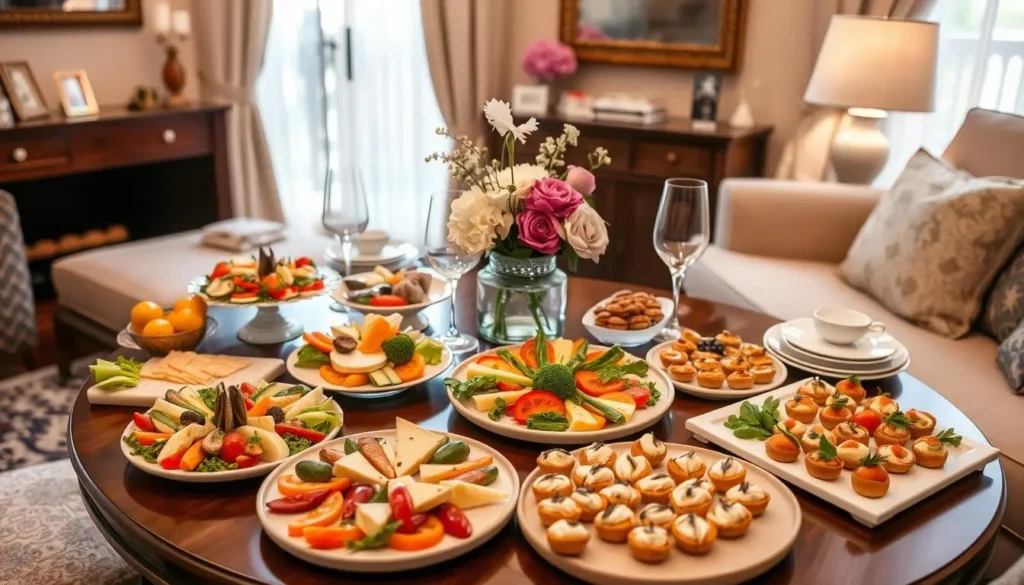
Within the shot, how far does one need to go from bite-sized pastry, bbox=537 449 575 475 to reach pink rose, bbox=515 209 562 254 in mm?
451

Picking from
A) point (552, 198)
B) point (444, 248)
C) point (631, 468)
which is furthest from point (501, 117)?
point (631, 468)

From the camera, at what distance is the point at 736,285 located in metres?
2.56

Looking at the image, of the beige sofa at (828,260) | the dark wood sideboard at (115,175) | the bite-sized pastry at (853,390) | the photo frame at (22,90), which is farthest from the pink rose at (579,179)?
the photo frame at (22,90)

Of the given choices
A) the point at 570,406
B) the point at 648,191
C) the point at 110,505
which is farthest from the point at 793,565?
the point at 648,191

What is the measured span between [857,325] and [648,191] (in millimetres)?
1908

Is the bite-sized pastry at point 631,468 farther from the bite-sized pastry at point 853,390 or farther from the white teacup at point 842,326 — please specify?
the white teacup at point 842,326

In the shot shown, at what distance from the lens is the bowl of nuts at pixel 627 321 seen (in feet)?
5.70

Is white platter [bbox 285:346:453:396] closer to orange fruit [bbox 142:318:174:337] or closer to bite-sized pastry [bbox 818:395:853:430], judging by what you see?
orange fruit [bbox 142:318:174:337]

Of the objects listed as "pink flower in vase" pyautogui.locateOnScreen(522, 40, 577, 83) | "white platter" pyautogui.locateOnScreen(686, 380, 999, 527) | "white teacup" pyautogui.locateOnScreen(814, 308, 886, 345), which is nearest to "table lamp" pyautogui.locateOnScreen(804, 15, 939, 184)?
"pink flower in vase" pyautogui.locateOnScreen(522, 40, 577, 83)

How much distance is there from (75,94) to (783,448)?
10.8 ft

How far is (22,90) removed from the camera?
11.2ft

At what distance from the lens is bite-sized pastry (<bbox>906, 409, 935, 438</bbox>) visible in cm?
132

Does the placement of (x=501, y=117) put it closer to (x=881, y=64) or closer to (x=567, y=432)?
(x=567, y=432)

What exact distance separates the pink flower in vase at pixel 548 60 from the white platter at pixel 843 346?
231cm
